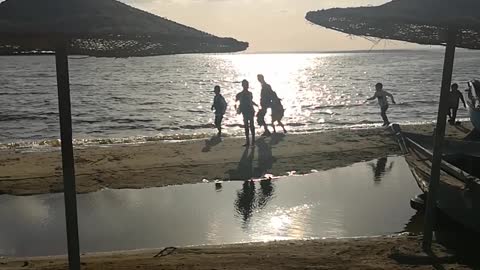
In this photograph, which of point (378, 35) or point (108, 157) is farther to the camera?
point (108, 157)

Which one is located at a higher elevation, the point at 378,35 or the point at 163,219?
the point at 378,35

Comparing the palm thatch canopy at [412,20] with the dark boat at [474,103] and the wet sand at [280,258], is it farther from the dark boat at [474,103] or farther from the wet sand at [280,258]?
the dark boat at [474,103]

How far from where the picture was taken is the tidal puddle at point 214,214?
8.11 meters

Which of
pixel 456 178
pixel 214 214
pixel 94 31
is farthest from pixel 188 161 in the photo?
pixel 94 31

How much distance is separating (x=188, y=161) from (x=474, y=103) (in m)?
9.56

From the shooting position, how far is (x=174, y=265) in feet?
21.7

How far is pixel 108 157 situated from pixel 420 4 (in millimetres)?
10513

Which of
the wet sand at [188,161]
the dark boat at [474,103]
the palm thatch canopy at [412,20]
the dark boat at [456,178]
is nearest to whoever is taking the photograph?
the palm thatch canopy at [412,20]

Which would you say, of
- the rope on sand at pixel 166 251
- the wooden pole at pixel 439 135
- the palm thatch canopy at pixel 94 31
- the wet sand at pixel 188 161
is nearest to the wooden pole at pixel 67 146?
the palm thatch canopy at pixel 94 31

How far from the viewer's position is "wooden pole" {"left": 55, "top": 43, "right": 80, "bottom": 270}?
4695mm

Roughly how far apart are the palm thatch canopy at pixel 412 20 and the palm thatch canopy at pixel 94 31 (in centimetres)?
197

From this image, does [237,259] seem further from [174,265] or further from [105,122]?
[105,122]

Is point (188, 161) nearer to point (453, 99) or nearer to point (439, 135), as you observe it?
point (439, 135)

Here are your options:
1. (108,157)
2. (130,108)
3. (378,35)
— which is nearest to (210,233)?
(378,35)
